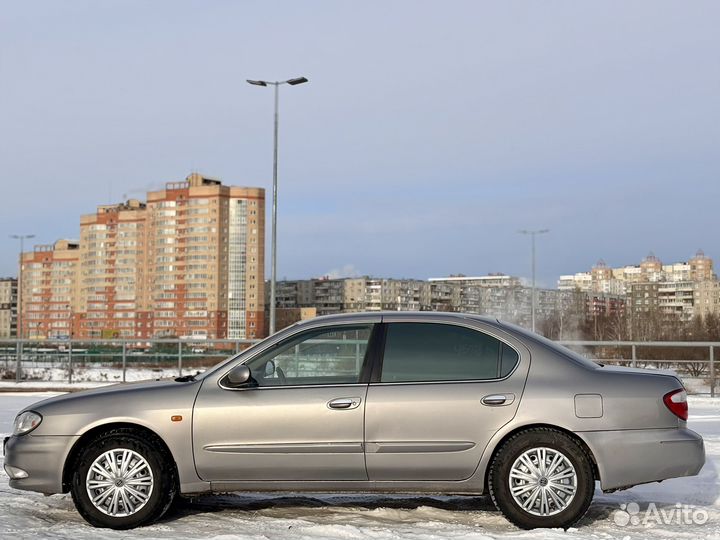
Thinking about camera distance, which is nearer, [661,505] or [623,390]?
[623,390]

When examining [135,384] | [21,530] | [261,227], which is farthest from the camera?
[261,227]

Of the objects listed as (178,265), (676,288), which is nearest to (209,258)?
(178,265)

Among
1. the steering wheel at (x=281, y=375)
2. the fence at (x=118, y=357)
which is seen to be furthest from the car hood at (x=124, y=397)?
the fence at (x=118, y=357)

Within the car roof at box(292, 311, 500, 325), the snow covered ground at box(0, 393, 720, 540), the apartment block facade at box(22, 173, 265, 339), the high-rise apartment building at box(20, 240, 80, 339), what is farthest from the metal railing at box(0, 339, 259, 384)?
the high-rise apartment building at box(20, 240, 80, 339)

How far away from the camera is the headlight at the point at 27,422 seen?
6.50 meters

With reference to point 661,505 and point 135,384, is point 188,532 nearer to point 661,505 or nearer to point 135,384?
point 135,384

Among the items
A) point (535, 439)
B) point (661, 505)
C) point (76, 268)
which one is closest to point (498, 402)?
point (535, 439)

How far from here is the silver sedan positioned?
6195 mm

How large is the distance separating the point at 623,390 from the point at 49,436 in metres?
3.96

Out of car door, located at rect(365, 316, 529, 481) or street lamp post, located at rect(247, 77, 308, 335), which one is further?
street lamp post, located at rect(247, 77, 308, 335)

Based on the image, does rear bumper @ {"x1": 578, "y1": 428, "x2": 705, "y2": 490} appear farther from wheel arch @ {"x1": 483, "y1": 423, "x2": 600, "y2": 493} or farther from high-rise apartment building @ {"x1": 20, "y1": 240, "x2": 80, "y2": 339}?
high-rise apartment building @ {"x1": 20, "y1": 240, "x2": 80, "y2": 339}

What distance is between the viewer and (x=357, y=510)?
6883 millimetres

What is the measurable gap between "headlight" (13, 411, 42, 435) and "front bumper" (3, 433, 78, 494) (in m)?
0.07

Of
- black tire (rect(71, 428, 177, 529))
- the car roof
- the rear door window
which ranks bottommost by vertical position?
black tire (rect(71, 428, 177, 529))
